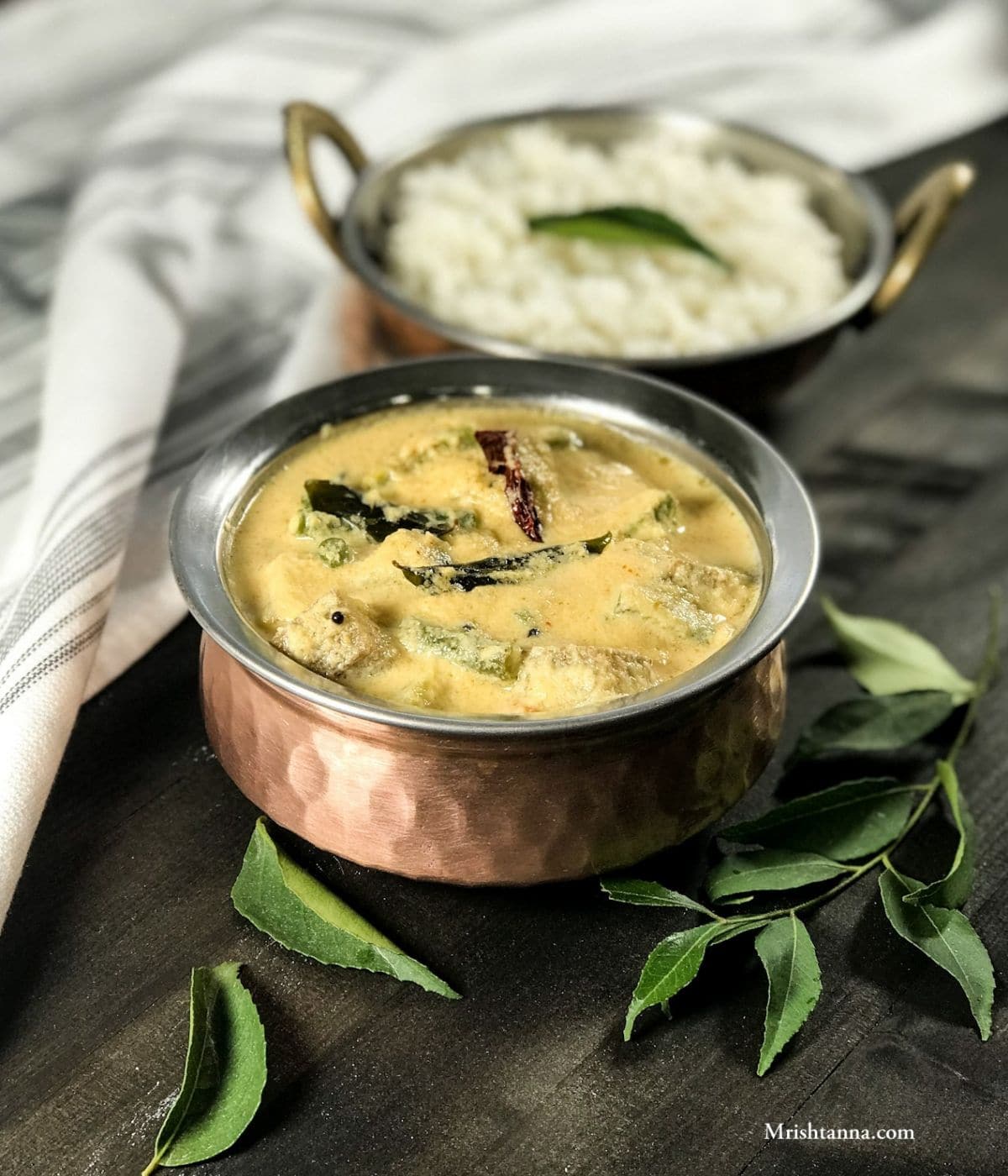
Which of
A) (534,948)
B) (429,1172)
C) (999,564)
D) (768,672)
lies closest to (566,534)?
(768,672)

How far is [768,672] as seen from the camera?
7.23 ft

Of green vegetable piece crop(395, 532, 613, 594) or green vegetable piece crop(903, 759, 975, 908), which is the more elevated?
green vegetable piece crop(395, 532, 613, 594)

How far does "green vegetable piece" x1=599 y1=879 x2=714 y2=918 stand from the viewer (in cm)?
209

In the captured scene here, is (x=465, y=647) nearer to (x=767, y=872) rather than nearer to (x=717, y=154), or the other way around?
(x=767, y=872)

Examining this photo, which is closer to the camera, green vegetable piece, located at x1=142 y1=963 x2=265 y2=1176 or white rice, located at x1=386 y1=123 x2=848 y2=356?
green vegetable piece, located at x1=142 y1=963 x2=265 y2=1176

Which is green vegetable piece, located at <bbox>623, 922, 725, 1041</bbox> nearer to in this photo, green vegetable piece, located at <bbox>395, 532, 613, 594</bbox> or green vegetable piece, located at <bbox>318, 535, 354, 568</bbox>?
green vegetable piece, located at <bbox>395, 532, 613, 594</bbox>

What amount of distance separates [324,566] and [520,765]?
1.49 ft

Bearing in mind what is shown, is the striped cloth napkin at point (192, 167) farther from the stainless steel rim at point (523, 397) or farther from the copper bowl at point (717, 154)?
the stainless steel rim at point (523, 397)

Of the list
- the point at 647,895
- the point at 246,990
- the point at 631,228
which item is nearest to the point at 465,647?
the point at 647,895

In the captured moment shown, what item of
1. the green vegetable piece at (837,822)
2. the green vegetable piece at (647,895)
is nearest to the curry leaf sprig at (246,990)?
the green vegetable piece at (647,895)

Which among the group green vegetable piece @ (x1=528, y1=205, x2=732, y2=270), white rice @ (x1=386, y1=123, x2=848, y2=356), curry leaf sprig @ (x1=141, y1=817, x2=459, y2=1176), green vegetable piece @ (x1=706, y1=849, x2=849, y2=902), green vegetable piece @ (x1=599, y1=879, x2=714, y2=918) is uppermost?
green vegetable piece @ (x1=528, y1=205, x2=732, y2=270)

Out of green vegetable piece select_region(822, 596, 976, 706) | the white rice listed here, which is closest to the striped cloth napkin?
the white rice

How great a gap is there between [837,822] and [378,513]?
0.85 metres

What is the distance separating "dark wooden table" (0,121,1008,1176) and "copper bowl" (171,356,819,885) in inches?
4.9
